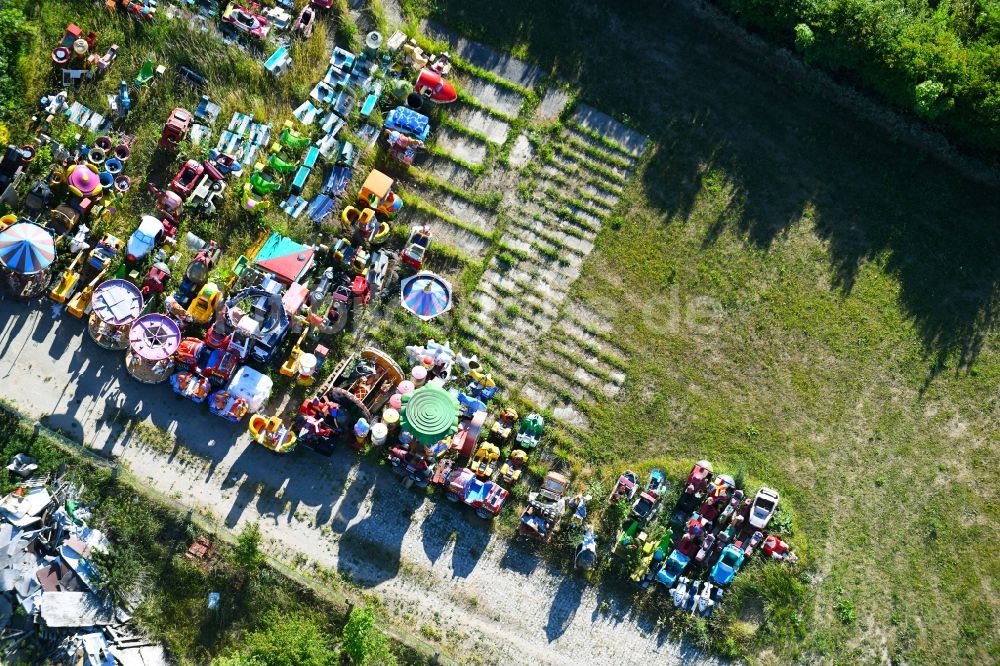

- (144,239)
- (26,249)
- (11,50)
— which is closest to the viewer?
(26,249)

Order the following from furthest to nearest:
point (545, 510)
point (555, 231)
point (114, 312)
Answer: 1. point (555, 231)
2. point (114, 312)
3. point (545, 510)

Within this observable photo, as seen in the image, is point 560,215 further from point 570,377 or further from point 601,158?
point 570,377

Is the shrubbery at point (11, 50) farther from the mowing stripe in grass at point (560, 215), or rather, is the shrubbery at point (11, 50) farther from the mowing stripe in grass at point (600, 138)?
the mowing stripe in grass at point (600, 138)

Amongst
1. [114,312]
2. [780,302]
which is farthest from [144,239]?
[780,302]

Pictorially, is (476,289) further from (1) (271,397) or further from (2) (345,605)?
(2) (345,605)

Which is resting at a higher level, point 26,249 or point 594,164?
point 594,164

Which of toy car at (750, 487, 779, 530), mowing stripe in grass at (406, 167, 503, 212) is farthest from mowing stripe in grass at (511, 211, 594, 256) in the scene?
toy car at (750, 487, 779, 530)

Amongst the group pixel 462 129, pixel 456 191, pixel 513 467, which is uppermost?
pixel 462 129

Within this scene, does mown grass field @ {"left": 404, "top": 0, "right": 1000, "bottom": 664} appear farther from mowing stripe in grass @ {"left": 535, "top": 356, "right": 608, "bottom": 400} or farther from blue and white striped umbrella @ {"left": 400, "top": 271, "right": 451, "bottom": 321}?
blue and white striped umbrella @ {"left": 400, "top": 271, "right": 451, "bottom": 321}
